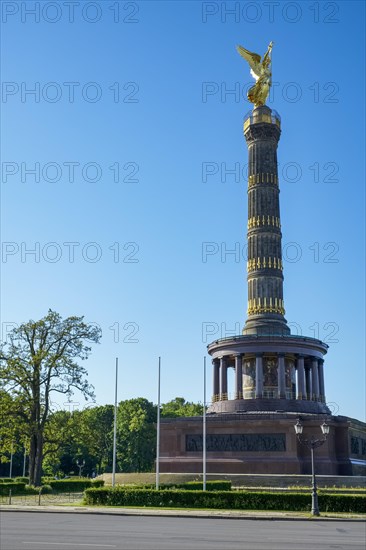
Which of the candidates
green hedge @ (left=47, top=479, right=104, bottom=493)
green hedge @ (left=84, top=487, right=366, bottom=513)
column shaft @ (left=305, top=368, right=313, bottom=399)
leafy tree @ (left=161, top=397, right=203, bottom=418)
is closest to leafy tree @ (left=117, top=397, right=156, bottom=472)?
leafy tree @ (left=161, top=397, right=203, bottom=418)

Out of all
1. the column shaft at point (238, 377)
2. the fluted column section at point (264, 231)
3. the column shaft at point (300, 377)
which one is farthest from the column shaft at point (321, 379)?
the column shaft at point (238, 377)

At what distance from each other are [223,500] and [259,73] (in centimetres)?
4403

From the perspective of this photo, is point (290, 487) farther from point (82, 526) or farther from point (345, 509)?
point (82, 526)

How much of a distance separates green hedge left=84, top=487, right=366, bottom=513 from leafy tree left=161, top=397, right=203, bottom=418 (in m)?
53.2

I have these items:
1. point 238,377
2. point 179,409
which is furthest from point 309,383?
point 179,409

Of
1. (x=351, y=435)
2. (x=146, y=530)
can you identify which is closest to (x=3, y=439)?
(x=351, y=435)

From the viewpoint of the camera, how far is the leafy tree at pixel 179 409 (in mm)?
92188

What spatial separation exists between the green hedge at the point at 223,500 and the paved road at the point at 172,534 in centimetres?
396

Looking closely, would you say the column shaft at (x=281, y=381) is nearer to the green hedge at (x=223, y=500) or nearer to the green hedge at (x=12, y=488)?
the green hedge at (x=12, y=488)

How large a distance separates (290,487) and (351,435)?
970 cm

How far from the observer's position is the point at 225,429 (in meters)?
46.0

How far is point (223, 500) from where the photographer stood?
3036 cm

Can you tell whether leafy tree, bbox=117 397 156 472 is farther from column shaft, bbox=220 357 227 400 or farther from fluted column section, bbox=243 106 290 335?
fluted column section, bbox=243 106 290 335

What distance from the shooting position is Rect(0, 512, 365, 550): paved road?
15883 millimetres
